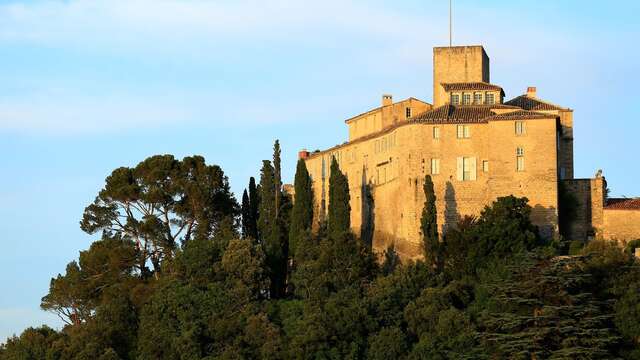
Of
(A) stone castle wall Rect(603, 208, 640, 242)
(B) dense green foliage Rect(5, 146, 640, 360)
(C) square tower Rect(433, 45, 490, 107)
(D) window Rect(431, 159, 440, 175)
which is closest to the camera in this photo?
(B) dense green foliage Rect(5, 146, 640, 360)

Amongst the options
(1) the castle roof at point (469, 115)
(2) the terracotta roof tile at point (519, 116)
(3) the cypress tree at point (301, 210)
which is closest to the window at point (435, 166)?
(1) the castle roof at point (469, 115)

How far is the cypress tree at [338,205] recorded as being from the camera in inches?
3090

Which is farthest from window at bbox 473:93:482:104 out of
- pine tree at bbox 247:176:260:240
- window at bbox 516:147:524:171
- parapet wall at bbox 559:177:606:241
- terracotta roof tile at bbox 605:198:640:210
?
pine tree at bbox 247:176:260:240

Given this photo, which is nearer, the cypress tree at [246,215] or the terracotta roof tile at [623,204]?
the terracotta roof tile at [623,204]

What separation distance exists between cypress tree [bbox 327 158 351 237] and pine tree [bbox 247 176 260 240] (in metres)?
5.83

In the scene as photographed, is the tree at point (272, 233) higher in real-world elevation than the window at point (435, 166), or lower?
→ lower

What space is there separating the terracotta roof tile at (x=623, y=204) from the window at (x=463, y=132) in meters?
6.89

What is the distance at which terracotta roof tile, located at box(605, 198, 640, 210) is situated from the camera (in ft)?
254

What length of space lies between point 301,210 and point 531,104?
11.6m

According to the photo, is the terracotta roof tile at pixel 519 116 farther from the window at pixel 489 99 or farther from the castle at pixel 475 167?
the window at pixel 489 99

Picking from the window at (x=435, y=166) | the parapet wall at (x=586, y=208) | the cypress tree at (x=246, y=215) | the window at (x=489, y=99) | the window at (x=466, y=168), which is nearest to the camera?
the window at (x=466, y=168)

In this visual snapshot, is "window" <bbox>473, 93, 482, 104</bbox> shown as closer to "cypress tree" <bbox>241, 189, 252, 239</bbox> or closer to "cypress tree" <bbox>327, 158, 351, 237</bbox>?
"cypress tree" <bbox>327, 158, 351, 237</bbox>

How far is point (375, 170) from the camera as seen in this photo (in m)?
81.3

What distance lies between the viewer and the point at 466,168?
7638 cm
